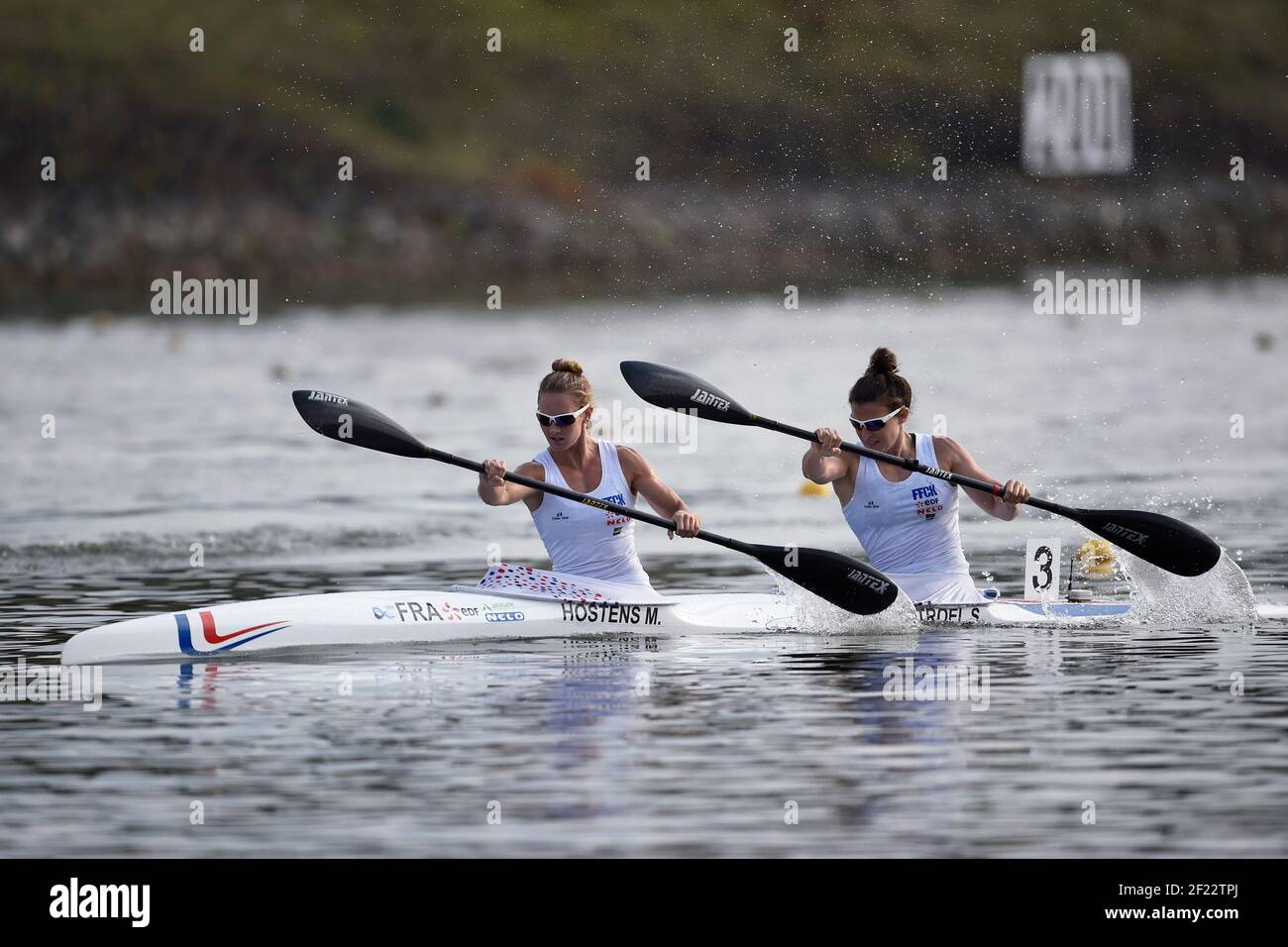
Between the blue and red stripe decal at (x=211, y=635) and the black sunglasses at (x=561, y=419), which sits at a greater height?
the black sunglasses at (x=561, y=419)

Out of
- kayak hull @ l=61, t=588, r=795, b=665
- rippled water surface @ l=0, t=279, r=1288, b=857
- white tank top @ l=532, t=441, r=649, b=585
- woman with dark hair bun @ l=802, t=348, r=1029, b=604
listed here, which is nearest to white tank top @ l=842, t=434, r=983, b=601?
woman with dark hair bun @ l=802, t=348, r=1029, b=604

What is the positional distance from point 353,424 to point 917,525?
3.82 meters

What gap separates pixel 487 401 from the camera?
129 ft

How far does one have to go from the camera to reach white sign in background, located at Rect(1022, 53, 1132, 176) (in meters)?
103

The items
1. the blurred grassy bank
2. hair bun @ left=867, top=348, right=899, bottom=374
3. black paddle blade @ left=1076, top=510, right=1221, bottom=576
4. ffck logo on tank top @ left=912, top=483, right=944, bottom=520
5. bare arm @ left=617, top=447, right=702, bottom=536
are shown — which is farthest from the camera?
the blurred grassy bank

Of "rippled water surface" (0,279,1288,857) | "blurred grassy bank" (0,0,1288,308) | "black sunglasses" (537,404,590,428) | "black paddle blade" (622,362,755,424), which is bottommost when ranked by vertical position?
"rippled water surface" (0,279,1288,857)

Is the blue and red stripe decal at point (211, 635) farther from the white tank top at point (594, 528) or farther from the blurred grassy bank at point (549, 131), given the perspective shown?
the blurred grassy bank at point (549, 131)

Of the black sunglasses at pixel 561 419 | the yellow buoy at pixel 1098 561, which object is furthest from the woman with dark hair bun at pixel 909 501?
the yellow buoy at pixel 1098 561

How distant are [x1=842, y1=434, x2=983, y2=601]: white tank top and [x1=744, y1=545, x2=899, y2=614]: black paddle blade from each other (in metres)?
0.55

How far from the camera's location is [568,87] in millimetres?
109562

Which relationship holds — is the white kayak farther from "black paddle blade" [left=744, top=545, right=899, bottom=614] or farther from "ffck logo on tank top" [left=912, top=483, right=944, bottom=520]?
"ffck logo on tank top" [left=912, top=483, right=944, bottom=520]

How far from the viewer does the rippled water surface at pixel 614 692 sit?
34.4ft

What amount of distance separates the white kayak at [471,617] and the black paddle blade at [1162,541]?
444 millimetres

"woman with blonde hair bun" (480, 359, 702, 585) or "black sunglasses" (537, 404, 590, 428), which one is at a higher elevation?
"black sunglasses" (537, 404, 590, 428)
